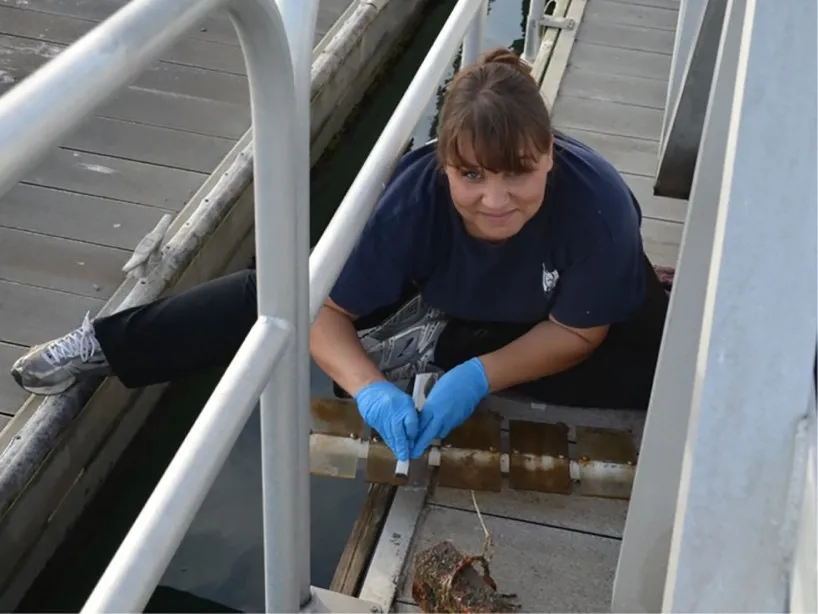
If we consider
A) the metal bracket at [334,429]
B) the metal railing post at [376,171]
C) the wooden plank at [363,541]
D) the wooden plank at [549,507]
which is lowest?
the wooden plank at [363,541]

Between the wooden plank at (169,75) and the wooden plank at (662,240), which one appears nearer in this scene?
the wooden plank at (662,240)

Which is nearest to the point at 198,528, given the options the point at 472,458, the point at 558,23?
the point at 472,458

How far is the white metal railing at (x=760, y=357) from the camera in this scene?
71 cm

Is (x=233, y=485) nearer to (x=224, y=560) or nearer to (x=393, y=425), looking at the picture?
(x=224, y=560)

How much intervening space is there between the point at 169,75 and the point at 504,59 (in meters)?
2.17

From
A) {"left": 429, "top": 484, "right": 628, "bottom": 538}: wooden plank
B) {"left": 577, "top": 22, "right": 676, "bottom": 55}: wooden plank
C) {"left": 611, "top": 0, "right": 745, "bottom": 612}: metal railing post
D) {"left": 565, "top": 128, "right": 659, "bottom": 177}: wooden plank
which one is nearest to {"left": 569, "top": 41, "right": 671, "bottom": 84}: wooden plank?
{"left": 577, "top": 22, "right": 676, "bottom": 55}: wooden plank

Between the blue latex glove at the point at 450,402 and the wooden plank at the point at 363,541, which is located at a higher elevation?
the blue latex glove at the point at 450,402

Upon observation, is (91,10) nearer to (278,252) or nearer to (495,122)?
(495,122)

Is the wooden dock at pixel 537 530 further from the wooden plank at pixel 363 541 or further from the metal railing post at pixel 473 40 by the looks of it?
the metal railing post at pixel 473 40

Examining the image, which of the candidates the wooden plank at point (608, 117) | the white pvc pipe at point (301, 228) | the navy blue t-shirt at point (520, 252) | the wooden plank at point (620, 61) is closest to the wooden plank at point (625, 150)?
the wooden plank at point (608, 117)

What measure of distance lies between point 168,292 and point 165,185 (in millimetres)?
466

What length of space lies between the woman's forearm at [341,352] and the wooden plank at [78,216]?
1151 mm

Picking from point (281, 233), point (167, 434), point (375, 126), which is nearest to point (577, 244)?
point (281, 233)

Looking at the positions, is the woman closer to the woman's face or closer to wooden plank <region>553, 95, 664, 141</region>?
the woman's face
